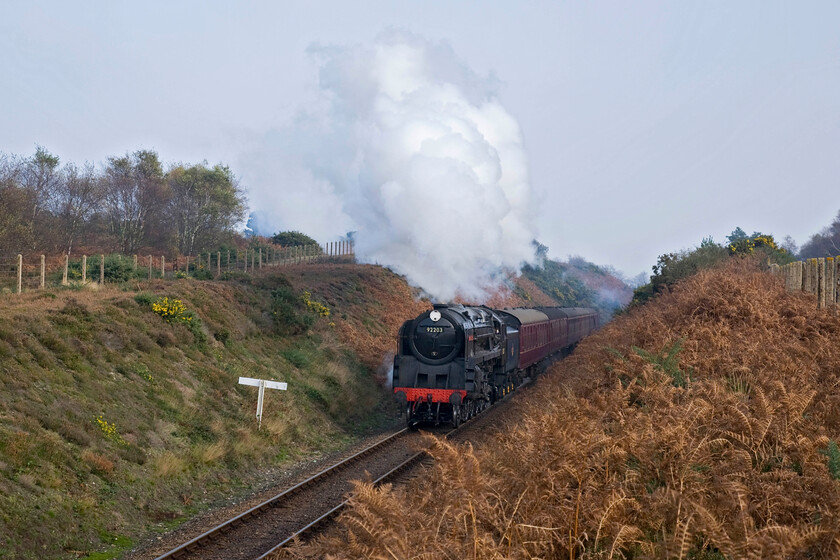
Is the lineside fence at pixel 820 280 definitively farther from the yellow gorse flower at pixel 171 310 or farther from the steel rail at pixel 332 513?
the yellow gorse flower at pixel 171 310

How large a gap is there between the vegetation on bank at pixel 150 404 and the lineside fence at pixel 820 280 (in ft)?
43.8

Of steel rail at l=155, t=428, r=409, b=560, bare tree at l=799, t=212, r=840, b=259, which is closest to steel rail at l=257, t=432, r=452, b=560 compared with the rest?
steel rail at l=155, t=428, r=409, b=560

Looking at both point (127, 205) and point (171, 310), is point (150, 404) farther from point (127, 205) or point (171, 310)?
point (127, 205)

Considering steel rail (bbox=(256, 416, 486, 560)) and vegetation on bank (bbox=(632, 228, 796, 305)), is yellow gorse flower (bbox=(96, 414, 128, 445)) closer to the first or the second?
steel rail (bbox=(256, 416, 486, 560))

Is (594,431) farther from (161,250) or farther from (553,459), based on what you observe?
(161,250)

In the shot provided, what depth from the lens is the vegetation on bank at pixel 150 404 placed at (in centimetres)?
1074

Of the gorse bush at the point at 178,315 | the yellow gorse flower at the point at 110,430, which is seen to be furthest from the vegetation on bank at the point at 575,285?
the yellow gorse flower at the point at 110,430

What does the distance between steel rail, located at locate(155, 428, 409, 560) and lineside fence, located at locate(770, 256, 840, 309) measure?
40.1 feet

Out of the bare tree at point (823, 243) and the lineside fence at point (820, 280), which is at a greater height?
the bare tree at point (823, 243)

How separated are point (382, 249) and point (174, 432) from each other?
19750 millimetres

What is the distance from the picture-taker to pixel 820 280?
17.4 metres

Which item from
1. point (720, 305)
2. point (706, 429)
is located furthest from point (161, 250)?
point (706, 429)

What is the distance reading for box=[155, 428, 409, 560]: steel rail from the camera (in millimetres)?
9922

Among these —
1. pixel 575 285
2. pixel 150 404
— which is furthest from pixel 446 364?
pixel 575 285
